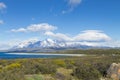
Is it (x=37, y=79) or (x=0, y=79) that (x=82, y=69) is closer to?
(x=37, y=79)

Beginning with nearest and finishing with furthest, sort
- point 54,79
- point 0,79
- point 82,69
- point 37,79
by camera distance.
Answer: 1. point 0,79
2. point 37,79
3. point 54,79
4. point 82,69

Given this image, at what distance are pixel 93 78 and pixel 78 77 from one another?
1468 mm

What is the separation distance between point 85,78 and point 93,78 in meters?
0.61

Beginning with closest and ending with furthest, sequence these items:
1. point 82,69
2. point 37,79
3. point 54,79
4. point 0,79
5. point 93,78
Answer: point 0,79 → point 37,79 → point 54,79 → point 93,78 → point 82,69

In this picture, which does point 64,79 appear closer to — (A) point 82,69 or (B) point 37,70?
(A) point 82,69

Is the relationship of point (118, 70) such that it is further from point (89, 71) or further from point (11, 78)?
point (11, 78)

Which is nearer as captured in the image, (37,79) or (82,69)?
(37,79)

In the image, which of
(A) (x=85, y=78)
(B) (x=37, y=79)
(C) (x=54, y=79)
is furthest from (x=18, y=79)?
(A) (x=85, y=78)

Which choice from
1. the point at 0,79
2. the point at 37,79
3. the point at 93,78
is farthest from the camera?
the point at 93,78

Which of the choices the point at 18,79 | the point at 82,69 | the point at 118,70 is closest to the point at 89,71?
the point at 82,69

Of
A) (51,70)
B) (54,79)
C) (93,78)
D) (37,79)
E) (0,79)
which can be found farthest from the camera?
(51,70)

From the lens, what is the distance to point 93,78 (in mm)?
17922

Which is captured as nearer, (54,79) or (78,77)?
(54,79)

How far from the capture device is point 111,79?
60.6 feet
